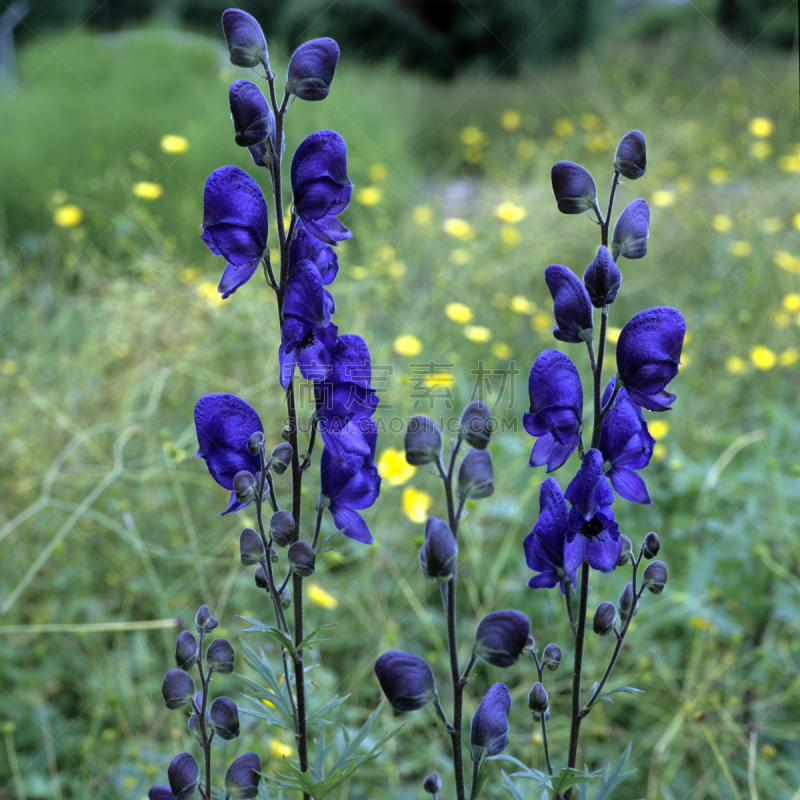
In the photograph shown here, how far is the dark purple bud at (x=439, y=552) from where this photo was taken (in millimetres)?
1062

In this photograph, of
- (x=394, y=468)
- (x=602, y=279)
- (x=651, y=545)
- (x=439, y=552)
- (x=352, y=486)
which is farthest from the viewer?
(x=394, y=468)

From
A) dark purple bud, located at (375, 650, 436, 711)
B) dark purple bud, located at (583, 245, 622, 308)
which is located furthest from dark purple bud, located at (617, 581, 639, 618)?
dark purple bud, located at (583, 245, 622, 308)

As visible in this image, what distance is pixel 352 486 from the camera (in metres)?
1.39

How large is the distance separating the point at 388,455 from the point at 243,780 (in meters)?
1.41

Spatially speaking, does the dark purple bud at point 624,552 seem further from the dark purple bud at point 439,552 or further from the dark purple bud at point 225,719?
the dark purple bud at point 225,719

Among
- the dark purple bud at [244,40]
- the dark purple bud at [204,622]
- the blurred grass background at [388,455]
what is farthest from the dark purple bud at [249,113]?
the blurred grass background at [388,455]

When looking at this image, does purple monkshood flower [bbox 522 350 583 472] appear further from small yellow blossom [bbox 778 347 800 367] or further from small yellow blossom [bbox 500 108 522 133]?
small yellow blossom [bbox 500 108 522 133]

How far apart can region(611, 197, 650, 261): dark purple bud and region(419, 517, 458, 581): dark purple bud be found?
540mm

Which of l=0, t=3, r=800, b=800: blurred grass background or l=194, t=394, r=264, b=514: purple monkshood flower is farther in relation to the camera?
l=0, t=3, r=800, b=800: blurred grass background

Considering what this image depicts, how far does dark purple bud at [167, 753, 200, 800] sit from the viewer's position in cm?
125

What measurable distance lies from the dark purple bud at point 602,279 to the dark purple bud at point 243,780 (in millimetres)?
958

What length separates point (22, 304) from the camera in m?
5.41

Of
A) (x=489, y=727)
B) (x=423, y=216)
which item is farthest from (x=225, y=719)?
(x=423, y=216)

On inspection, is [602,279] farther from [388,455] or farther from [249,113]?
[388,455]
